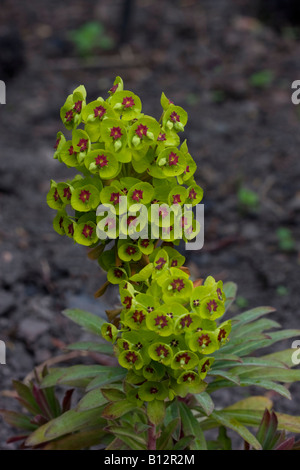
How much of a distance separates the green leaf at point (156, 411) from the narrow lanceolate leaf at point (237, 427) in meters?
0.29

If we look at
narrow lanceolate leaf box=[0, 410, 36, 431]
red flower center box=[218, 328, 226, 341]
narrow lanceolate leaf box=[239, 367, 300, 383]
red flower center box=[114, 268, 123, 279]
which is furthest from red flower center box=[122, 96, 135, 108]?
narrow lanceolate leaf box=[0, 410, 36, 431]

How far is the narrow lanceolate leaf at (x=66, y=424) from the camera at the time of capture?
229 centimetres

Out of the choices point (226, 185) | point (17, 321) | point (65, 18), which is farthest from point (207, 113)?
point (17, 321)

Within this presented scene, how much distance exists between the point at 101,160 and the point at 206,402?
2.92 feet

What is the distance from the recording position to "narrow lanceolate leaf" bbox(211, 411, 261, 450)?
7.12ft

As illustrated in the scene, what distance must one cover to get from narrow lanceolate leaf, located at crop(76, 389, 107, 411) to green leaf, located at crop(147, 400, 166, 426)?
198 millimetres

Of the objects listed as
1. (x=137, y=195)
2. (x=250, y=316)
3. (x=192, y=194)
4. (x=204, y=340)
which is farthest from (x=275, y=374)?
(x=137, y=195)

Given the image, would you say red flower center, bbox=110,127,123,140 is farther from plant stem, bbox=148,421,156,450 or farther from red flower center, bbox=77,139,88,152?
plant stem, bbox=148,421,156,450

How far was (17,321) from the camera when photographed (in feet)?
11.3

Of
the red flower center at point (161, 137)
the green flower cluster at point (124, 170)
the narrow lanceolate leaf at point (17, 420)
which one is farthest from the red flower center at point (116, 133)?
the narrow lanceolate leaf at point (17, 420)

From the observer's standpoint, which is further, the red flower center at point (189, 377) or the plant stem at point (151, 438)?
the plant stem at point (151, 438)

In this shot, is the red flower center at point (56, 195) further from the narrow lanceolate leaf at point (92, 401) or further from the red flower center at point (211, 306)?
the narrow lanceolate leaf at point (92, 401)

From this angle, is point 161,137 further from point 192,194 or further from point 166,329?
point 166,329

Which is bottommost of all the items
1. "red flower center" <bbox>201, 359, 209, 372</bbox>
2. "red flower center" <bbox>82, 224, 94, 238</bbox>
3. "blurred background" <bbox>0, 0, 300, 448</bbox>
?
"red flower center" <bbox>201, 359, 209, 372</bbox>
